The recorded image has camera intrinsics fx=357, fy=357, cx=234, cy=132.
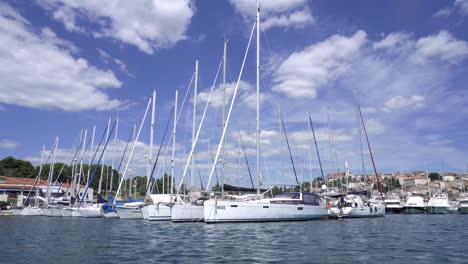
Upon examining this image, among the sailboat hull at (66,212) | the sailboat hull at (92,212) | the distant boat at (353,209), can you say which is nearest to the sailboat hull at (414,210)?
the distant boat at (353,209)

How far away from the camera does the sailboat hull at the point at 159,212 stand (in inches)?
1612

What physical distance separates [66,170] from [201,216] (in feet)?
321

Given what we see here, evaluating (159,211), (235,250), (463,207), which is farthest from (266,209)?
(463,207)

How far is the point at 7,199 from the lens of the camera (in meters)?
90.1

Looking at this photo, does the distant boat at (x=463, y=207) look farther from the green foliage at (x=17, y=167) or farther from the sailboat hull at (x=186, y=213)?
the green foliage at (x=17, y=167)

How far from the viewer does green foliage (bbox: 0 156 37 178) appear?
118375mm

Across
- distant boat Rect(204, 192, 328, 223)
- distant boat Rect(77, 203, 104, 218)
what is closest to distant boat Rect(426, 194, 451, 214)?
distant boat Rect(204, 192, 328, 223)

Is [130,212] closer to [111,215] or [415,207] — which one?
[111,215]

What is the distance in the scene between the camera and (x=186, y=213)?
37.1m

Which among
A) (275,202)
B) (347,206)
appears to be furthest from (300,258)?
(347,206)

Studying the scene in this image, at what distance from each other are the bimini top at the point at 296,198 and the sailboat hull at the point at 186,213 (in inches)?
317

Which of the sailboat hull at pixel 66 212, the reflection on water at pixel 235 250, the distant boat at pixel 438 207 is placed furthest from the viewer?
the distant boat at pixel 438 207

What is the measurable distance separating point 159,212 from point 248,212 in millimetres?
12920

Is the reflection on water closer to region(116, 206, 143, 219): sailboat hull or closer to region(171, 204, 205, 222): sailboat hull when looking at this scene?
region(171, 204, 205, 222): sailboat hull
